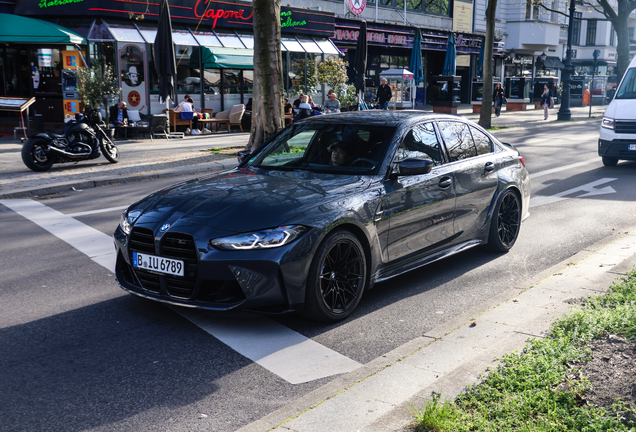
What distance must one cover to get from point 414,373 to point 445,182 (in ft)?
8.80

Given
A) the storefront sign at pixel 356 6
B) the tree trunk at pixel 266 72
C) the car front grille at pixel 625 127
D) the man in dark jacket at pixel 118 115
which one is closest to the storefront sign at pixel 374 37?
the storefront sign at pixel 356 6

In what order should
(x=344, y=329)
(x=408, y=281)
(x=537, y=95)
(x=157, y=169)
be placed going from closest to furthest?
(x=344, y=329) → (x=408, y=281) → (x=157, y=169) → (x=537, y=95)

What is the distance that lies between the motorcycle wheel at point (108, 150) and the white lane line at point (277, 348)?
10.4 metres

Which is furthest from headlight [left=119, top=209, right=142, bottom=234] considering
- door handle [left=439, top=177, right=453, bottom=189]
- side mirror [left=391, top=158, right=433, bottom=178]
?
door handle [left=439, top=177, right=453, bottom=189]

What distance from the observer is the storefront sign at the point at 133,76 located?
77.0 ft

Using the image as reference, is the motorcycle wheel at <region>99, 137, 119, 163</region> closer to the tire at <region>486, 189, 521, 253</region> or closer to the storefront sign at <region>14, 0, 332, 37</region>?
the storefront sign at <region>14, 0, 332, 37</region>

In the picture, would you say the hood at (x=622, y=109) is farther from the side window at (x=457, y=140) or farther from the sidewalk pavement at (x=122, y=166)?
the side window at (x=457, y=140)

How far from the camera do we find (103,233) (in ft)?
27.3

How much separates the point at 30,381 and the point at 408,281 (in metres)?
3.56

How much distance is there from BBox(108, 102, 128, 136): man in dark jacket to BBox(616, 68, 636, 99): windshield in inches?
559

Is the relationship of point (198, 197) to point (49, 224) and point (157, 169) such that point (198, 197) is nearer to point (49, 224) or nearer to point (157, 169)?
point (49, 224)

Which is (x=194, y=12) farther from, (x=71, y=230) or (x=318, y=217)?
(x=318, y=217)

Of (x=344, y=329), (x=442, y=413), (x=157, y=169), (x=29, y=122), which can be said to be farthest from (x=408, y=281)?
(x=29, y=122)

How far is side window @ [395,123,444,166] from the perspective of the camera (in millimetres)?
5914
